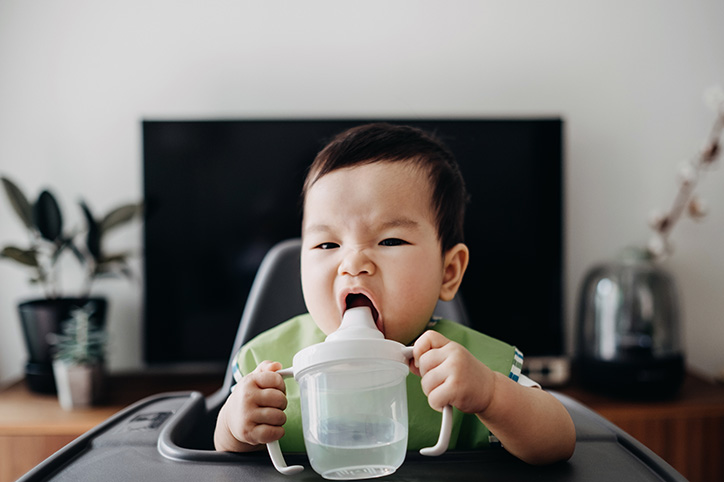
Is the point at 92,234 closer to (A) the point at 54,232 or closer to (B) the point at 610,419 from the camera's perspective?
(A) the point at 54,232

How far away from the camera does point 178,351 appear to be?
197 cm

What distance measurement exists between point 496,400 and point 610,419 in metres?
1.33

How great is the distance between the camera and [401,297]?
2.23 feet

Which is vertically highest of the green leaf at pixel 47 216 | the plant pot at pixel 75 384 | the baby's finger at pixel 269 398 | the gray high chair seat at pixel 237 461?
the green leaf at pixel 47 216

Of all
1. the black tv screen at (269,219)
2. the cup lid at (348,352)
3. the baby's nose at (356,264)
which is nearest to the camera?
the cup lid at (348,352)

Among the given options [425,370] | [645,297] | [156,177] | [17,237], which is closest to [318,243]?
[425,370]

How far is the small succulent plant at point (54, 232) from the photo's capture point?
174cm

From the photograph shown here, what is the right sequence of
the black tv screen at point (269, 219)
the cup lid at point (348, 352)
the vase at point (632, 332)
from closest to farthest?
1. the cup lid at point (348, 352)
2. the vase at point (632, 332)
3. the black tv screen at point (269, 219)

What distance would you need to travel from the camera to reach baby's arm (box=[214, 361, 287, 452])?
566 mm

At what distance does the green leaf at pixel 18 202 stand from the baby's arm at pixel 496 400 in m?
1.65

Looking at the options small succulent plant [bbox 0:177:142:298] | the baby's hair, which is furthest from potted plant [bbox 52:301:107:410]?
the baby's hair

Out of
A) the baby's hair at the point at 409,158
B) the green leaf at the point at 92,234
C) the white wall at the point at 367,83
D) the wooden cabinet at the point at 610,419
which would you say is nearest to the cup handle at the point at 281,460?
the baby's hair at the point at 409,158

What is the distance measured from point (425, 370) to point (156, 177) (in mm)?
1604

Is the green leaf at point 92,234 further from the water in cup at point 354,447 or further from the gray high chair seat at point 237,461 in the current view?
the water in cup at point 354,447
